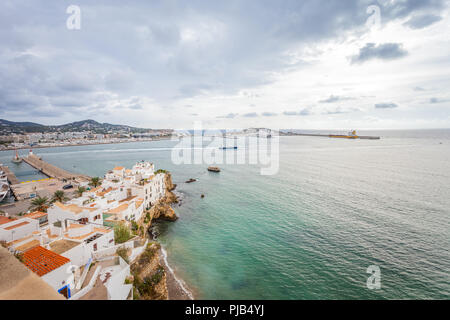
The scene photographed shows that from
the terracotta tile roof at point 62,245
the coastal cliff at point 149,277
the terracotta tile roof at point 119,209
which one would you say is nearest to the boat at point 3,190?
the terracotta tile roof at point 119,209

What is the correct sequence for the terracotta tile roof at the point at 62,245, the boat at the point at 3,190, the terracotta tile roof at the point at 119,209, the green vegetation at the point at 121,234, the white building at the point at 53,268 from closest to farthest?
the white building at the point at 53,268 < the terracotta tile roof at the point at 62,245 < the green vegetation at the point at 121,234 < the terracotta tile roof at the point at 119,209 < the boat at the point at 3,190

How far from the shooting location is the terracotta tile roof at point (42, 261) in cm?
1053

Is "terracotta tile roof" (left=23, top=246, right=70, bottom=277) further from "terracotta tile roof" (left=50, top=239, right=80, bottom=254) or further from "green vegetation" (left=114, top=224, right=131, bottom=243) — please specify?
"green vegetation" (left=114, top=224, right=131, bottom=243)

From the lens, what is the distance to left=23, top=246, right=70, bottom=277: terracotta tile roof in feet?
34.6

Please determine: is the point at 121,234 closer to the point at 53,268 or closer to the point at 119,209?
the point at 119,209

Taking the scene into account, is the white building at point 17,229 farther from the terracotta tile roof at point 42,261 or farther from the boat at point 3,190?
the boat at point 3,190

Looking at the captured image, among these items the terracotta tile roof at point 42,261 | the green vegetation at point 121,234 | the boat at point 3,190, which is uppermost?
the terracotta tile roof at point 42,261

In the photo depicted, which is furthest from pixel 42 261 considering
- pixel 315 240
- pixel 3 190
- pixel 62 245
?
pixel 3 190

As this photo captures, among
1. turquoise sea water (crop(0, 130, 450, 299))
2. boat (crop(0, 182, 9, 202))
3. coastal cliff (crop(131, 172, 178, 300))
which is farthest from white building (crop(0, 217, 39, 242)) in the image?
boat (crop(0, 182, 9, 202))

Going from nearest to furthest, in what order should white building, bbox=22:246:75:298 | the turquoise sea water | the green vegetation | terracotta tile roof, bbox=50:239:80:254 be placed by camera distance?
1. white building, bbox=22:246:75:298
2. terracotta tile roof, bbox=50:239:80:254
3. the turquoise sea water
4. the green vegetation

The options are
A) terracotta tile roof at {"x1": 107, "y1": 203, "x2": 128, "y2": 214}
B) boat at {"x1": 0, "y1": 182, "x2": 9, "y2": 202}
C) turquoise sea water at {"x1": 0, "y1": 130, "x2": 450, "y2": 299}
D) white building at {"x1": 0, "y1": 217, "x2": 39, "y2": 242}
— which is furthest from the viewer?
boat at {"x1": 0, "y1": 182, "x2": 9, "y2": 202}

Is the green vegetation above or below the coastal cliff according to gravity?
above

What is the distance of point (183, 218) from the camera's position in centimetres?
2766
